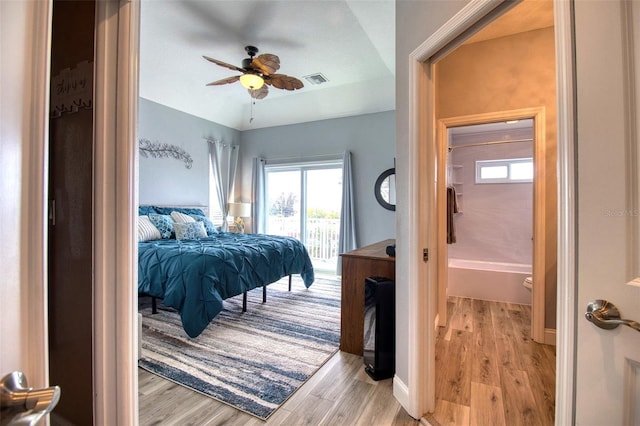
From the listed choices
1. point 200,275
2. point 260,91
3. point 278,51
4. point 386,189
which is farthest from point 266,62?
point 386,189

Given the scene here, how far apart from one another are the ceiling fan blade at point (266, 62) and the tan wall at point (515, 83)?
163 cm

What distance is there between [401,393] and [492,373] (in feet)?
2.76

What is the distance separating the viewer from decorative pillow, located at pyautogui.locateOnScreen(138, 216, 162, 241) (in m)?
3.49

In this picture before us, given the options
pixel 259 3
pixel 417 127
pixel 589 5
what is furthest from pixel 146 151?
pixel 589 5

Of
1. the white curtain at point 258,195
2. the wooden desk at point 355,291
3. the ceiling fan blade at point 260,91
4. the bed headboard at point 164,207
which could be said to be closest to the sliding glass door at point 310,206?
the white curtain at point 258,195

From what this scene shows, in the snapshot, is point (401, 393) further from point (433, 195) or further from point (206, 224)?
point (206, 224)

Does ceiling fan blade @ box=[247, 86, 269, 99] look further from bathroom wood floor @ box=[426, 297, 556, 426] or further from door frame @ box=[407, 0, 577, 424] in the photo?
bathroom wood floor @ box=[426, 297, 556, 426]

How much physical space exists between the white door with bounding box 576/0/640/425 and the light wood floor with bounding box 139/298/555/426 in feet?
3.64

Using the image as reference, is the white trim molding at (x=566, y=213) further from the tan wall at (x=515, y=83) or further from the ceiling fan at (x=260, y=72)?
the ceiling fan at (x=260, y=72)

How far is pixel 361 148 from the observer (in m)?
4.95

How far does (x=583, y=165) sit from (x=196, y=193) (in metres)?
5.27

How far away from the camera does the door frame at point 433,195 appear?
80 centimetres

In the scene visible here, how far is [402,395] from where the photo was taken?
1.70 metres

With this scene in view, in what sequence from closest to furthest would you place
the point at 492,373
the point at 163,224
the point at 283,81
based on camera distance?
the point at 492,373
the point at 283,81
the point at 163,224
